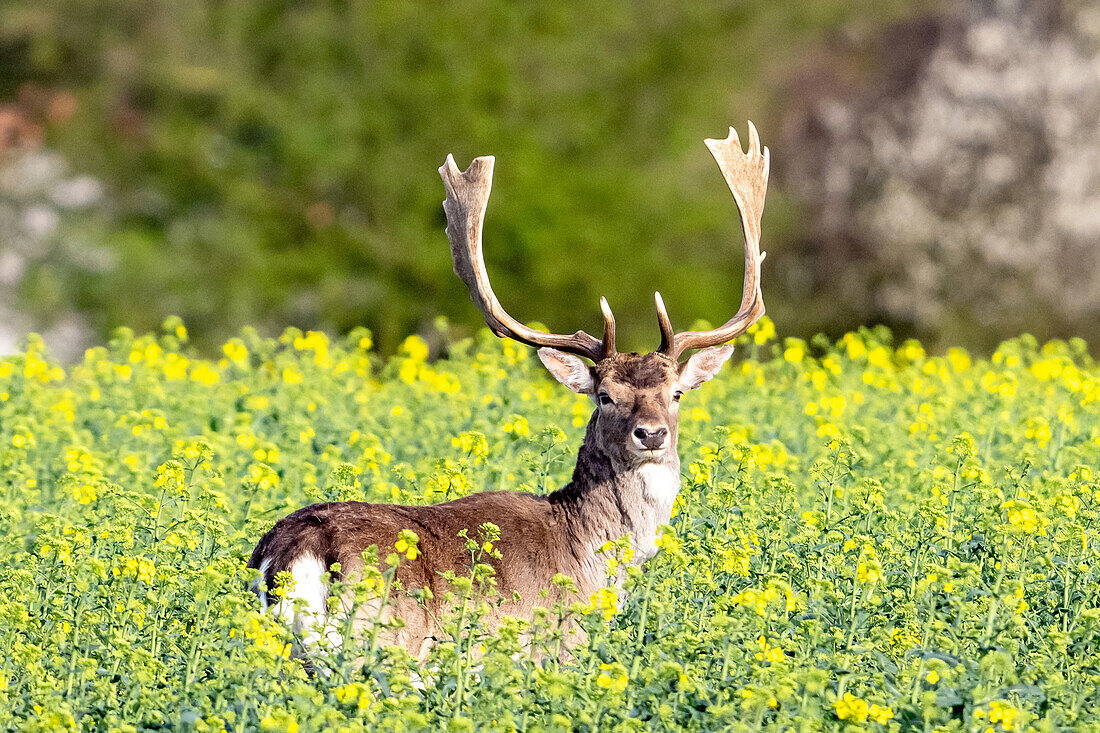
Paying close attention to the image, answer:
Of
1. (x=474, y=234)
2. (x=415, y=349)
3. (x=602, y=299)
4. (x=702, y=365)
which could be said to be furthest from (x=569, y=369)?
(x=415, y=349)

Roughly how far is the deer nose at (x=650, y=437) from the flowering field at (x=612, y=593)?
13.3 inches

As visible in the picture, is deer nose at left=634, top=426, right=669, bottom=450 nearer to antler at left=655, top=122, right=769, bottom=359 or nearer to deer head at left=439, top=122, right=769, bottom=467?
deer head at left=439, top=122, right=769, bottom=467

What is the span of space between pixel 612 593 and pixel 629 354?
5.87 feet

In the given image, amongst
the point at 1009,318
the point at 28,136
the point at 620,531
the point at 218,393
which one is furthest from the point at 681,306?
the point at 620,531

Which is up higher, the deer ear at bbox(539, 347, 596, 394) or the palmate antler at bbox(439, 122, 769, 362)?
the palmate antler at bbox(439, 122, 769, 362)

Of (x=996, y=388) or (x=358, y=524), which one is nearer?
(x=358, y=524)

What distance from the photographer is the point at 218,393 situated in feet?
36.4

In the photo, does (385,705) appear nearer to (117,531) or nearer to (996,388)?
(117,531)

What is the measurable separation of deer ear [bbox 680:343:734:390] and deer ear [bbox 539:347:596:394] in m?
0.40

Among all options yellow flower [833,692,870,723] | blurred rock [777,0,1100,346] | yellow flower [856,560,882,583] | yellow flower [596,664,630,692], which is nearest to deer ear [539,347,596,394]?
yellow flower [856,560,882,583]

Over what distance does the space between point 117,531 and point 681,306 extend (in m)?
15.6

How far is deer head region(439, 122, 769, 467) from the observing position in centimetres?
674

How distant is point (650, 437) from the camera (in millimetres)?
6559

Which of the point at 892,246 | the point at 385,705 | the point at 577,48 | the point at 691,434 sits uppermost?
the point at 577,48
